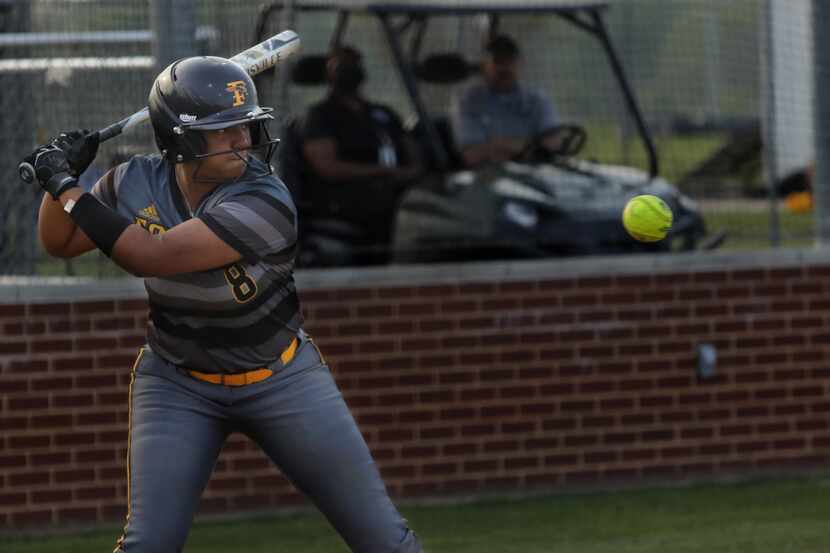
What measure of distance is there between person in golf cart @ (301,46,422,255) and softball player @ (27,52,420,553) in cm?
334

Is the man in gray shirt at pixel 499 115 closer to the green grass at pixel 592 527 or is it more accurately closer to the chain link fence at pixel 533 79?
the chain link fence at pixel 533 79

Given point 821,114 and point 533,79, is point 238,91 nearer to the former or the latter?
point 533,79

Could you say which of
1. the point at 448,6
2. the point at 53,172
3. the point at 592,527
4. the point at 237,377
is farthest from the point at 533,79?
the point at 53,172

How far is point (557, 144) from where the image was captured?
8031mm

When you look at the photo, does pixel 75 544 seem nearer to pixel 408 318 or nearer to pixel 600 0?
pixel 408 318

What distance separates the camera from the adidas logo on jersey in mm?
4508

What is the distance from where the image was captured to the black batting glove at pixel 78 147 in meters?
4.52

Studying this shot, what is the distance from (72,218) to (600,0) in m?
5.29

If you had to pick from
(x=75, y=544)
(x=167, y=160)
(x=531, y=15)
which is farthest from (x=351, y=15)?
(x=167, y=160)

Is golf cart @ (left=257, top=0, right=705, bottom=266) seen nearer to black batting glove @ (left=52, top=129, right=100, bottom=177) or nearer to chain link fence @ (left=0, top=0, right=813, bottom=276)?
chain link fence @ (left=0, top=0, right=813, bottom=276)

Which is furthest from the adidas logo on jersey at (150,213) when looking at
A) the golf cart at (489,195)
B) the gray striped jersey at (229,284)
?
the golf cart at (489,195)

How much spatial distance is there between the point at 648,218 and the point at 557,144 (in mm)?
2893

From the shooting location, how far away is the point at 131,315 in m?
6.87

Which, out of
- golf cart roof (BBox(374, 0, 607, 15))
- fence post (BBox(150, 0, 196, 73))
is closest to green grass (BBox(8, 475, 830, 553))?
fence post (BBox(150, 0, 196, 73))
